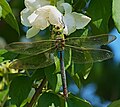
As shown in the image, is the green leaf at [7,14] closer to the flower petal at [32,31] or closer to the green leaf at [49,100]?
the flower petal at [32,31]

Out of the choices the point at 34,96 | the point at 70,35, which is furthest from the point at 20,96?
the point at 70,35

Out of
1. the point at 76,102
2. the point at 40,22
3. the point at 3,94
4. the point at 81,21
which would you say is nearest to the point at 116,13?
the point at 81,21

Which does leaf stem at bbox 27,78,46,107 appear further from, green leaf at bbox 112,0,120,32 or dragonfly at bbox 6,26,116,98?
green leaf at bbox 112,0,120,32

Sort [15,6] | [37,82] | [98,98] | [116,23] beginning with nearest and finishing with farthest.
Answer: [116,23] < [37,82] < [15,6] < [98,98]

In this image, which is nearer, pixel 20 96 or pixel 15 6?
pixel 20 96

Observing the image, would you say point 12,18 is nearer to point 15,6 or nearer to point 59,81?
point 59,81

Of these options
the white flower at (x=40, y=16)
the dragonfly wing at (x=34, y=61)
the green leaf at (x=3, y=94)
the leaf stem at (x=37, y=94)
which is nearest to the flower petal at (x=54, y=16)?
the white flower at (x=40, y=16)

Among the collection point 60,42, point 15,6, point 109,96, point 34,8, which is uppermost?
point 34,8

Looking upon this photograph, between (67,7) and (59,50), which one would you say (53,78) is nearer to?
(59,50)
